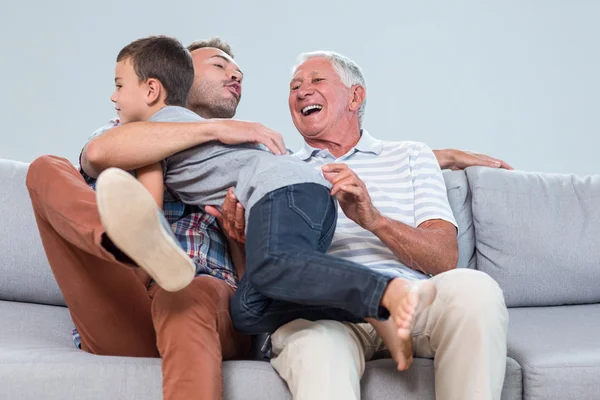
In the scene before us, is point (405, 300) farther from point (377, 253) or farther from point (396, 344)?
point (377, 253)

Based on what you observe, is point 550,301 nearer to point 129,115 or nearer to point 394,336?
point 394,336

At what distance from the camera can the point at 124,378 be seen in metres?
1.59

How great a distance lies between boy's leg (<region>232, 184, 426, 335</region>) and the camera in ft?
4.43

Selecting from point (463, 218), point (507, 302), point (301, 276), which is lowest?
point (507, 302)

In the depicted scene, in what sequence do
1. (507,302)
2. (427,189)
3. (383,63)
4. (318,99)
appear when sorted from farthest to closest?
(383,63), (507,302), (318,99), (427,189)

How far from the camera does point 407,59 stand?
138 inches

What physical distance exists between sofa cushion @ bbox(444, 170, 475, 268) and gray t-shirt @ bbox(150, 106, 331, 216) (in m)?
0.76

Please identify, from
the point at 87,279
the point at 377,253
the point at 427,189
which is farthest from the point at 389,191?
the point at 87,279

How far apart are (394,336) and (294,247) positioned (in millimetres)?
269

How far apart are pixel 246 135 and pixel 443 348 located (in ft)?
2.04

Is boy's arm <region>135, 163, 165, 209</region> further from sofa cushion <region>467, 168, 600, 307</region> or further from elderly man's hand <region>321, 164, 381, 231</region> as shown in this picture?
sofa cushion <region>467, 168, 600, 307</region>

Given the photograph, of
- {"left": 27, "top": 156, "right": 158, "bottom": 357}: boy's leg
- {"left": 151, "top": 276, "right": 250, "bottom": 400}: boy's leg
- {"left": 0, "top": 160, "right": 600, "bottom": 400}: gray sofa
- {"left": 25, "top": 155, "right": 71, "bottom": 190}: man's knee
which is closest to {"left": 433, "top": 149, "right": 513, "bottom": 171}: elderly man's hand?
{"left": 0, "top": 160, "right": 600, "bottom": 400}: gray sofa

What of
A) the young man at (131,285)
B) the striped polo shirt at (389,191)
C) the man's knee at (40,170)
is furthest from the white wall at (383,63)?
the man's knee at (40,170)

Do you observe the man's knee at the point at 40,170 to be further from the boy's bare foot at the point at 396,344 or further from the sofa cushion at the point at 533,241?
the sofa cushion at the point at 533,241
